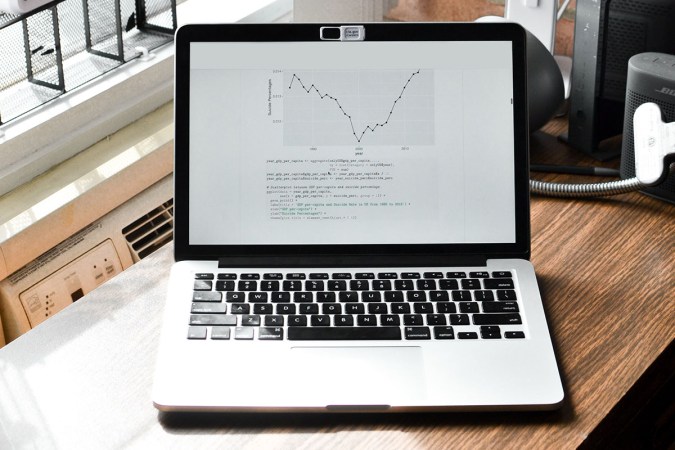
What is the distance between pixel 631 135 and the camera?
1123 millimetres

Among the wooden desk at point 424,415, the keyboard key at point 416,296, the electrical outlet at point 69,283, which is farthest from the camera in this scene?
the electrical outlet at point 69,283

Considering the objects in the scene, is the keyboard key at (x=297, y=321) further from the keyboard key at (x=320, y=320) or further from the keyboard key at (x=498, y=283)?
the keyboard key at (x=498, y=283)

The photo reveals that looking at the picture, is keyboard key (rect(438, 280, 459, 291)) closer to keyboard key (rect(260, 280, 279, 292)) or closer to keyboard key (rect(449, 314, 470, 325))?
keyboard key (rect(449, 314, 470, 325))

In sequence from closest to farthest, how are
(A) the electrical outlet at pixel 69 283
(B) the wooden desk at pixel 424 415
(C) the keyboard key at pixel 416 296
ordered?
(B) the wooden desk at pixel 424 415 < (C) the keyboard key at pixel 416 296 < (A) the electrical outlet at pixel 69 283

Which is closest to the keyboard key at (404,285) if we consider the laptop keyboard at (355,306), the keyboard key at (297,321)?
the laptop keyboard at (355,306)

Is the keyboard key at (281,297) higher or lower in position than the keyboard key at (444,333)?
higher

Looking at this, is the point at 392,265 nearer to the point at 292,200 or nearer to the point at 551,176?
the point at 292,200

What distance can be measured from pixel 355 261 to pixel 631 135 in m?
0.41

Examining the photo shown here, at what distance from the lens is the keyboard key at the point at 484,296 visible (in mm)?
901

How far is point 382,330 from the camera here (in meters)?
0.87

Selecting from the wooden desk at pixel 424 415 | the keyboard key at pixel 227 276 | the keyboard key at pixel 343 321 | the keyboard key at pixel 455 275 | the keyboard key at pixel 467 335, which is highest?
the keyboard key at pixel 227 276

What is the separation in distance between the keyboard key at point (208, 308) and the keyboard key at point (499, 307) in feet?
0.84

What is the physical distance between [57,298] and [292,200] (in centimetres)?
52

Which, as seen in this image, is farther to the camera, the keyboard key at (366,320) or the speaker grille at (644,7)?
the speaker grille at (644,7)
